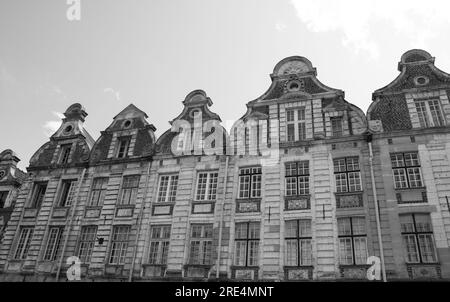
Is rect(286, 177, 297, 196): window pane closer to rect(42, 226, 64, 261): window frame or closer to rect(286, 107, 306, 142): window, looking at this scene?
rect(286, 107, 306, 142): window

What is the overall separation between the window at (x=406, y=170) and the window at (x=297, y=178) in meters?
3.71

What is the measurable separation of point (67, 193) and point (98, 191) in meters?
2.25

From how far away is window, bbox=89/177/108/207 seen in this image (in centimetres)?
2012

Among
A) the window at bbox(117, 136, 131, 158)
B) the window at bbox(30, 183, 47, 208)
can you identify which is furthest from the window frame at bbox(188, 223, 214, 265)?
the window at bbox(30, 183, 47, 208)

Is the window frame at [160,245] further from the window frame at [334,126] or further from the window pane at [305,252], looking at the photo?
the window frame at [334,126]

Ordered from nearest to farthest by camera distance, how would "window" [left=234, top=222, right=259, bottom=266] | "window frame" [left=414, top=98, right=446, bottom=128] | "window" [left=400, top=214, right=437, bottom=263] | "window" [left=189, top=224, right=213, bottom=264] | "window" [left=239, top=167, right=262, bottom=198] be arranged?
"window" [left=400, top=214, right=437, bottom=263] → "window" [left=234, top=222, right=259, bottom=266] → "window frame" [left=414, top=98, right=446, bottom=128] → "window" [left=189, top=224, right=213, bottom=264] → "window" [left=239, top=167, right=262, bottom=198]

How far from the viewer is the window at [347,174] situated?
1605 centimetres

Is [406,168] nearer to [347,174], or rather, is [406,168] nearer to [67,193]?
[347,174]

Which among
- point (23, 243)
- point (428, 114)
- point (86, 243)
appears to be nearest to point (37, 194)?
point (23, 243)

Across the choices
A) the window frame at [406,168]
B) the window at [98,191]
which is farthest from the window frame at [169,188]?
the window frame at [406,168]

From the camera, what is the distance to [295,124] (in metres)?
18.5

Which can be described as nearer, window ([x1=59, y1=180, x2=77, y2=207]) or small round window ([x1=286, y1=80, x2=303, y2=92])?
small round window ([x1=286, y1=80, x2=303, y2=92])

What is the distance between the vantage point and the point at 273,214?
1642 centimetres

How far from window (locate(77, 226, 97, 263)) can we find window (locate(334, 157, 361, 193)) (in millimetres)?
12490
